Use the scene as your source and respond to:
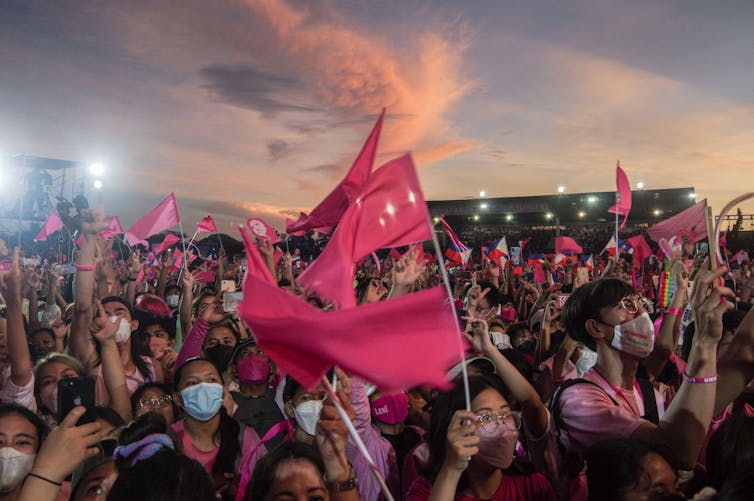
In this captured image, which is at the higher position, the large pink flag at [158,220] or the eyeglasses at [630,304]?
the large pink flag at [158,220]

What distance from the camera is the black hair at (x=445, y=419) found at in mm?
2316

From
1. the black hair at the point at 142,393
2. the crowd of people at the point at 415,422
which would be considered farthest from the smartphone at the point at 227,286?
the black hair at the point at 142,393

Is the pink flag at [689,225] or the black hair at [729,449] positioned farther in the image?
the pink flag at [689,225]

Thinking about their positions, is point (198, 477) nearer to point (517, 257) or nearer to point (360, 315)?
point (360, 315)

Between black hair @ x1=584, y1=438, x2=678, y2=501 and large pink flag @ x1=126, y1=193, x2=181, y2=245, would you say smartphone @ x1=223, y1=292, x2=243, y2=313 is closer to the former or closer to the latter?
large pink flag @ x1=126, y1=193, x2=181, y2=245

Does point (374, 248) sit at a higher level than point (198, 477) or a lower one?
higher

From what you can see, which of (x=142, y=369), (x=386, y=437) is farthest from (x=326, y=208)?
(x=142, y=369)

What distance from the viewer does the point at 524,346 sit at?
564 cm

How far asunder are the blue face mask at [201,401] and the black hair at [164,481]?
119cm

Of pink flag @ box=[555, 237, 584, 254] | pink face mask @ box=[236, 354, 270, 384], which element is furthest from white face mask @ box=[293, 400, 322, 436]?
pink flag @ box=[555, 237, 584, 254]

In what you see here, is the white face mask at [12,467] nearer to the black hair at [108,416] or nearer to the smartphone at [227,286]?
the black hair at [108,416]

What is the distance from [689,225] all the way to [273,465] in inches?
232

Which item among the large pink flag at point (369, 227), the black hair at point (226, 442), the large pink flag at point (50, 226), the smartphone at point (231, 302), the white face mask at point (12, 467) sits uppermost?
the large pink flag at point (50, 226)

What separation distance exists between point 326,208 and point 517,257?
16958 mm
